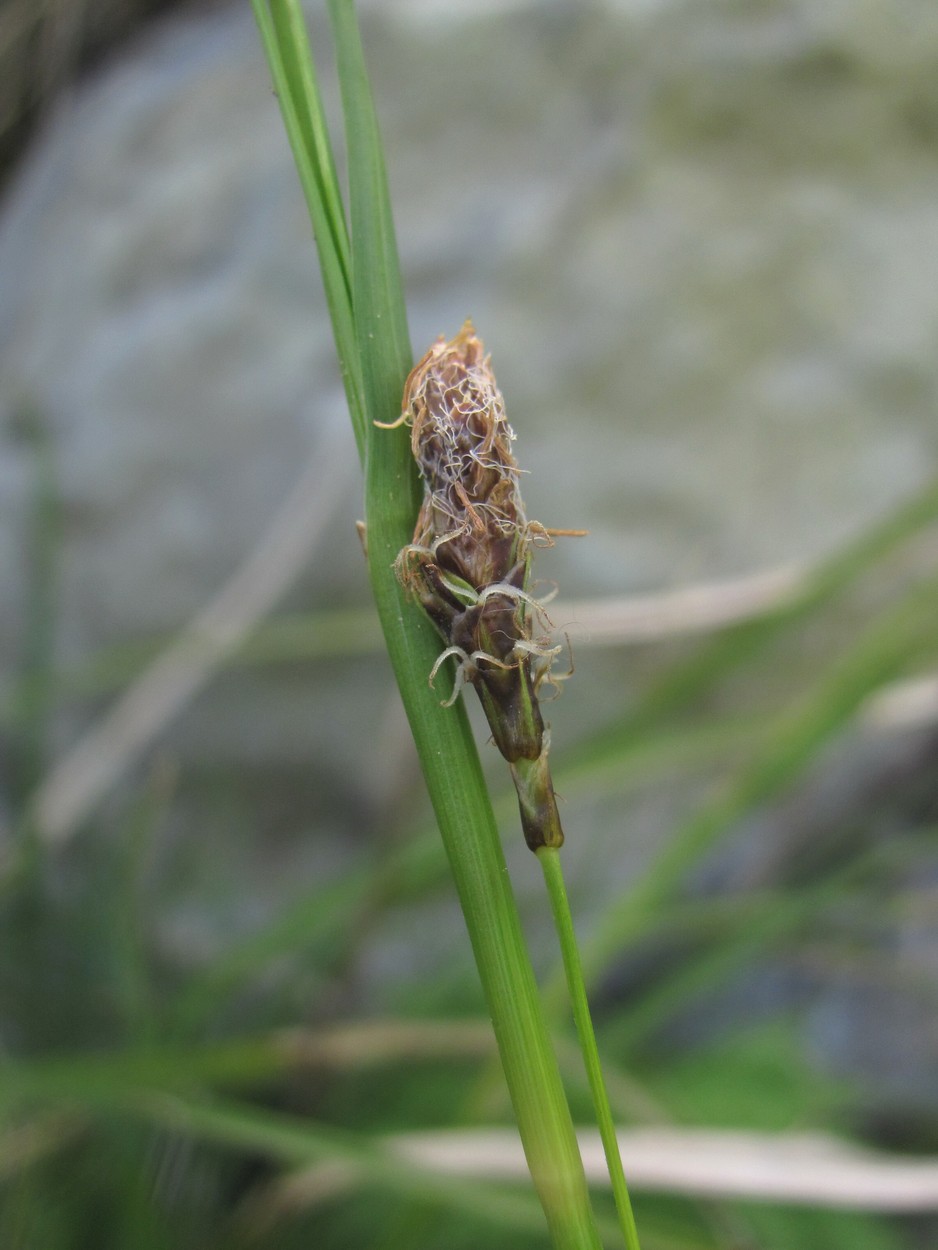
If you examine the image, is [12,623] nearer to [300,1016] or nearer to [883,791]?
[300,1016]

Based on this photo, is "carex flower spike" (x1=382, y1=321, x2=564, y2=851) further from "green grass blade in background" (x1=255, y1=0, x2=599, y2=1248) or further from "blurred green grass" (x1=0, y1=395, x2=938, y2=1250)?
"blurred green grass" (x1=0, y1=395, x2=938, y2=1250)

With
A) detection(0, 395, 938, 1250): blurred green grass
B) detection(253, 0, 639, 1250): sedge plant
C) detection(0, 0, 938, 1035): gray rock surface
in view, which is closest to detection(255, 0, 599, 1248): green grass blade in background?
detection(253, 0, 639, 1250): sedge plant

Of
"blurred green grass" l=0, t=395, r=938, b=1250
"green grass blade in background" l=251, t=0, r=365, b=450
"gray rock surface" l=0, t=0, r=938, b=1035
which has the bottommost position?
"blurred green grass" l=0, t=395, r=938, b=1250

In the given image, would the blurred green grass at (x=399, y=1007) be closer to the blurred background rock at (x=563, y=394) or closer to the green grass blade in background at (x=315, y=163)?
the blurred background rock at (x=563, y=394)

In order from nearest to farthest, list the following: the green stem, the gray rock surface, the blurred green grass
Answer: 1. the green stem
2. the blurred green grass
3. the gray rock surface

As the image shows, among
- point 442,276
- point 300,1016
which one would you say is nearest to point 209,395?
point 442,276

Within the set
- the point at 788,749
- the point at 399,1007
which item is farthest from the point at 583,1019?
the point at 399,1007

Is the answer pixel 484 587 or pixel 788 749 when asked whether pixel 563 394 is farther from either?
pixel 484 587
